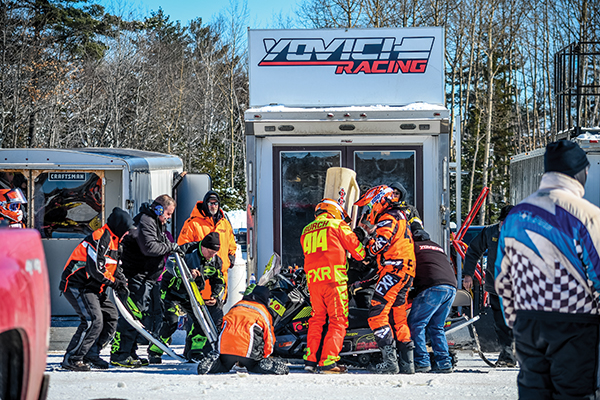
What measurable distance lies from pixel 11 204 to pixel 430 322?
5562mm

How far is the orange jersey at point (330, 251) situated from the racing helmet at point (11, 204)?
14.5 ft

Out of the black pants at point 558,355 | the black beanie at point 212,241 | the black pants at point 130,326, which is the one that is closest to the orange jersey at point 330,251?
the black beanie at point 212,241

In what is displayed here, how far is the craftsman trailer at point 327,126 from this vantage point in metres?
7.67

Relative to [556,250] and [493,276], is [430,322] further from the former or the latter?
[556,250]

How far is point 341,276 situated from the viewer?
6.09m

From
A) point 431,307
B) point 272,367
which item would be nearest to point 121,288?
point 272,367

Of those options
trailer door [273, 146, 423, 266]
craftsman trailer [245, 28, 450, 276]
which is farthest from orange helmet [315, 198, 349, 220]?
trailer door [273, 146, 423, 266]

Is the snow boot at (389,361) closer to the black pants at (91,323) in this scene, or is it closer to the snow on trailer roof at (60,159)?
the black pants at (91,323)

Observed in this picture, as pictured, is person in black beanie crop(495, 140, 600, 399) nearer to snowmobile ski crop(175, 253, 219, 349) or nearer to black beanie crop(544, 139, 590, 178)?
black beanie crop(544, 139, 590, 178)

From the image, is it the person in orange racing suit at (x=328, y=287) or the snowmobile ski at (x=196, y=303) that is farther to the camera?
the snowmobile ski at (x=196, y=303)

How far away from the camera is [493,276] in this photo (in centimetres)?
677

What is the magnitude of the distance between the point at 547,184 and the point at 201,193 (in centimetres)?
779

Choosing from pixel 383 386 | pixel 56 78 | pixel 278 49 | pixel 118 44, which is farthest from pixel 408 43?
pixel 118 44

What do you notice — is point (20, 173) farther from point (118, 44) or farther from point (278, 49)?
point (118, 44)
